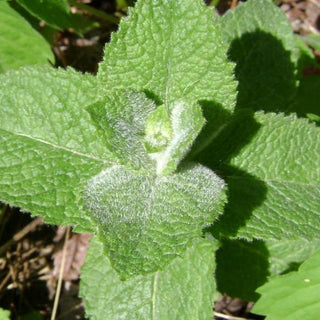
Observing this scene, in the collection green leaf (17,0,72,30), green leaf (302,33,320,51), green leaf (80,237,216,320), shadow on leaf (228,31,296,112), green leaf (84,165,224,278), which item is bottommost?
green leaf (80,237,216,320)

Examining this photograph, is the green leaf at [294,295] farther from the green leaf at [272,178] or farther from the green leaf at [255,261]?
the green leaf at [255,261]

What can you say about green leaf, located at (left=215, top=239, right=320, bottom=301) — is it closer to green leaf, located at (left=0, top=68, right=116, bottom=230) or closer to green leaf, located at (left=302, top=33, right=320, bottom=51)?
green leaf, located at (left=0, top=68, right=116, bottom=230)

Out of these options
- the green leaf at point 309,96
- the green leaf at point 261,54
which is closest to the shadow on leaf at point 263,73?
the green leaf at point 261,54

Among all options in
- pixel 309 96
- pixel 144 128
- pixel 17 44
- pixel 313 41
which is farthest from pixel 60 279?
pixel 313 41

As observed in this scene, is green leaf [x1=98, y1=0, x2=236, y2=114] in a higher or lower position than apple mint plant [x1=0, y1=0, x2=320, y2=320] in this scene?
higher

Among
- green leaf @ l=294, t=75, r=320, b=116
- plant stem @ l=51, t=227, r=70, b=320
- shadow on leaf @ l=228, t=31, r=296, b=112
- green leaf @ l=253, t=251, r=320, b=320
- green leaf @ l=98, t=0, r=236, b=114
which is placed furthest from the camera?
green leaf @ l=294, t=75, r=320, b=116

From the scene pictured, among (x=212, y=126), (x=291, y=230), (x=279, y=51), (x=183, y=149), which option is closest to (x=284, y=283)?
(x=291, y=230)

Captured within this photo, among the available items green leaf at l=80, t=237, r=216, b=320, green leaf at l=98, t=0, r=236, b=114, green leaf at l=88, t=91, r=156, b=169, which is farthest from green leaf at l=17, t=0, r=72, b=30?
green leaf at l=80, t=237, r=216, b=320

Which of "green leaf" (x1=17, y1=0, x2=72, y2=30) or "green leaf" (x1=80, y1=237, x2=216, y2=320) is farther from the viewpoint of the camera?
"green leaf" (x1=17, y1=0, x2=72, y2=30)
